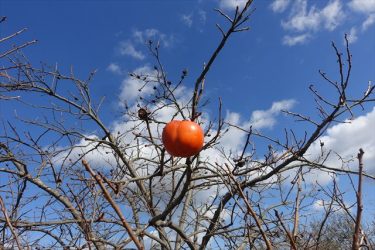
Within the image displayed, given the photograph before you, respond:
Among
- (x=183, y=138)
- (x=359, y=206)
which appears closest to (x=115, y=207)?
(x=359, y=206)

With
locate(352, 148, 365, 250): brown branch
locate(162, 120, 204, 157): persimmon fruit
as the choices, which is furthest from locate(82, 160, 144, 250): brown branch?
locate(162, 120, 204, 157): persimmon fruit

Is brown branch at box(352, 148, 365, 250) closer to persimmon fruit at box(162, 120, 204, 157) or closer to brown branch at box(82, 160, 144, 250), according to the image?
brown branch at box(82, 160, 144, 250)

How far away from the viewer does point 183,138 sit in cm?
214

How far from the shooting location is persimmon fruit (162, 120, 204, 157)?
7.04 feet

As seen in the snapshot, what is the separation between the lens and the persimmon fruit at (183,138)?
215cm

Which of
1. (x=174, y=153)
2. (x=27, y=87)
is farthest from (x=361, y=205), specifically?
(x=27, y=87)

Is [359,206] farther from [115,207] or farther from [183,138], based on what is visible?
[183,138]

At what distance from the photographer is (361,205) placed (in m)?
0.86

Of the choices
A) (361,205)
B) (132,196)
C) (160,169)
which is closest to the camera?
(361,205)

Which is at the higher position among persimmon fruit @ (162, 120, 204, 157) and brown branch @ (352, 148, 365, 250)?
persimmon fruit @ (162, 120, 204, 157)

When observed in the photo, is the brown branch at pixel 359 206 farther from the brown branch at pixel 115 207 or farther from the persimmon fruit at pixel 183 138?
the persimmon fruit at pixel 183 138

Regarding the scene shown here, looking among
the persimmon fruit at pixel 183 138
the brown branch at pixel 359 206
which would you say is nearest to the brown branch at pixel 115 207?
the brown branch at pixel 359 206

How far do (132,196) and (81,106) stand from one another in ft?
5.60

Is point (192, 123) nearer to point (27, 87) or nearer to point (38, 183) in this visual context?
point (38, 183)
